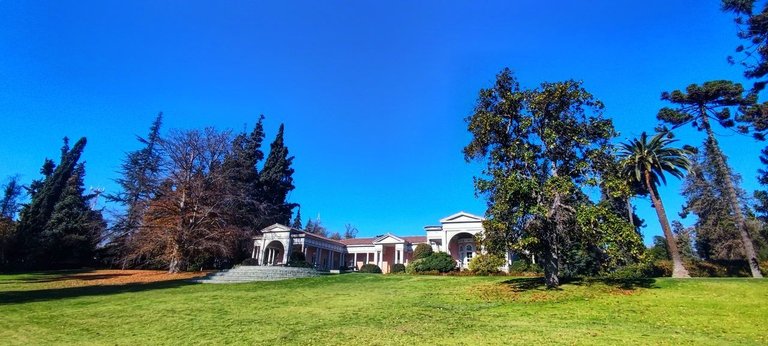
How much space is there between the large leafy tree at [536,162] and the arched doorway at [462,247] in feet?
73.2

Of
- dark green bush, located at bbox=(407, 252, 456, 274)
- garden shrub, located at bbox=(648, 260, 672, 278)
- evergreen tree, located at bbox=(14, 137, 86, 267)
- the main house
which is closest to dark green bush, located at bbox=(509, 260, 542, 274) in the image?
dark green bush, located at bbox=(407, 252, 456, 274)

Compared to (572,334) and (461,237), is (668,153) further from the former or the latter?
(572,334)

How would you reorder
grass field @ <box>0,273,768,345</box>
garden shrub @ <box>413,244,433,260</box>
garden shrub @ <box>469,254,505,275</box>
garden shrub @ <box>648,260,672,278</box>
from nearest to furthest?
grass field @ <box>0,273,768,345</box>
garden shrub @ <box>469,254,505,275</box>
garden shrub @ <box>648,260,672,278</box>
garden shrub @ <box>413,244,433,260</box>

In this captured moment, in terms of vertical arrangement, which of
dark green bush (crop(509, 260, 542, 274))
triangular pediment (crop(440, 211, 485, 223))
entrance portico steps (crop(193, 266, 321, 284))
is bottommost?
entrance portico steps (crop(193, 266, 321, 284))

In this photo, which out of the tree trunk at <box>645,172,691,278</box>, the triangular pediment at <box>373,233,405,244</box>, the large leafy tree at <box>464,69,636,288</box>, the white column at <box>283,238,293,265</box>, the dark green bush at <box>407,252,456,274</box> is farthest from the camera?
the triangular pediment at <box>373,233,405,244</box>

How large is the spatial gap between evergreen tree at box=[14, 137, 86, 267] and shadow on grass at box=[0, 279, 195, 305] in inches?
1021

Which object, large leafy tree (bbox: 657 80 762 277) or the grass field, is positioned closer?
the grass field

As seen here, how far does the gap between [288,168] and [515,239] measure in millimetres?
42875

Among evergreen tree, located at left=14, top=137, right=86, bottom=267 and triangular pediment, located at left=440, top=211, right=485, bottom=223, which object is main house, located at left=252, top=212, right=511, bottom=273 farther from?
evergreen tree, located at left=14, top=137, right=86, bottom=267

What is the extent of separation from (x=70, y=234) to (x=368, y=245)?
1313 inches

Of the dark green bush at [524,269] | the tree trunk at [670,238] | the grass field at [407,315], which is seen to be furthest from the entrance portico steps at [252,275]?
the tree trunk at [670,238]

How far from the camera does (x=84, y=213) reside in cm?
4291

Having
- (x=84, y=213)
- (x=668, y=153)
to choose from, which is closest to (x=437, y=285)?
(x=668, y=153)

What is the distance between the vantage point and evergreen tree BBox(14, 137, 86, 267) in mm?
39031
